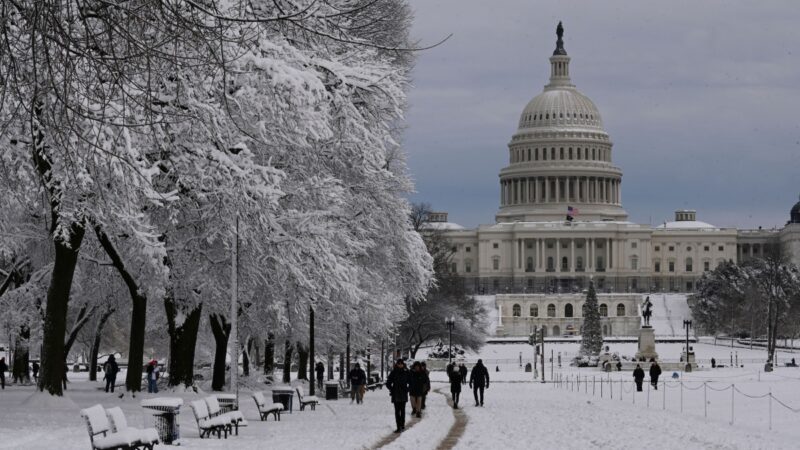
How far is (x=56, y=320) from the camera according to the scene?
2506cm

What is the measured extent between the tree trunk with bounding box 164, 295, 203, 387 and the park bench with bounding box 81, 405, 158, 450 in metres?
13.7

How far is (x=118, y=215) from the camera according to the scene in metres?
23.5

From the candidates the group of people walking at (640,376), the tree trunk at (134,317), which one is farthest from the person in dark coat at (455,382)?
the group of people walking at (640,376)

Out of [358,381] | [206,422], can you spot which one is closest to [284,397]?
[358,381]

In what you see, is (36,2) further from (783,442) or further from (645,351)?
(645,351)

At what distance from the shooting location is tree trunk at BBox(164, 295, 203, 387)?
104 ft

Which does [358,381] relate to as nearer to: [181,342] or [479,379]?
[479,379]

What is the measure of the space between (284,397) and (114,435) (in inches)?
502

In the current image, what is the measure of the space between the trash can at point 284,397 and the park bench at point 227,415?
4937mm

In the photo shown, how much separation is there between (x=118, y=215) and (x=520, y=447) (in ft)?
24.6

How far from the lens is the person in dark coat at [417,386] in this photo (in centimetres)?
2844

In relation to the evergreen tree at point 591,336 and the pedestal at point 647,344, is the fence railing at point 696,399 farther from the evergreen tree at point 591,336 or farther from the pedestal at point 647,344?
the evergreen tree at point 591,336

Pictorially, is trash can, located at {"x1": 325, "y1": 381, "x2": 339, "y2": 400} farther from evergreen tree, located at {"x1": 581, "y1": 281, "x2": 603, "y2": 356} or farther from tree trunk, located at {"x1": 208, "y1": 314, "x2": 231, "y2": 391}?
evergreen tree, located at {"x1": 581, "y1": 281, "x2": 603, "y2": 356}

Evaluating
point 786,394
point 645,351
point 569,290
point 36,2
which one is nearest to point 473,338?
point 645,351
